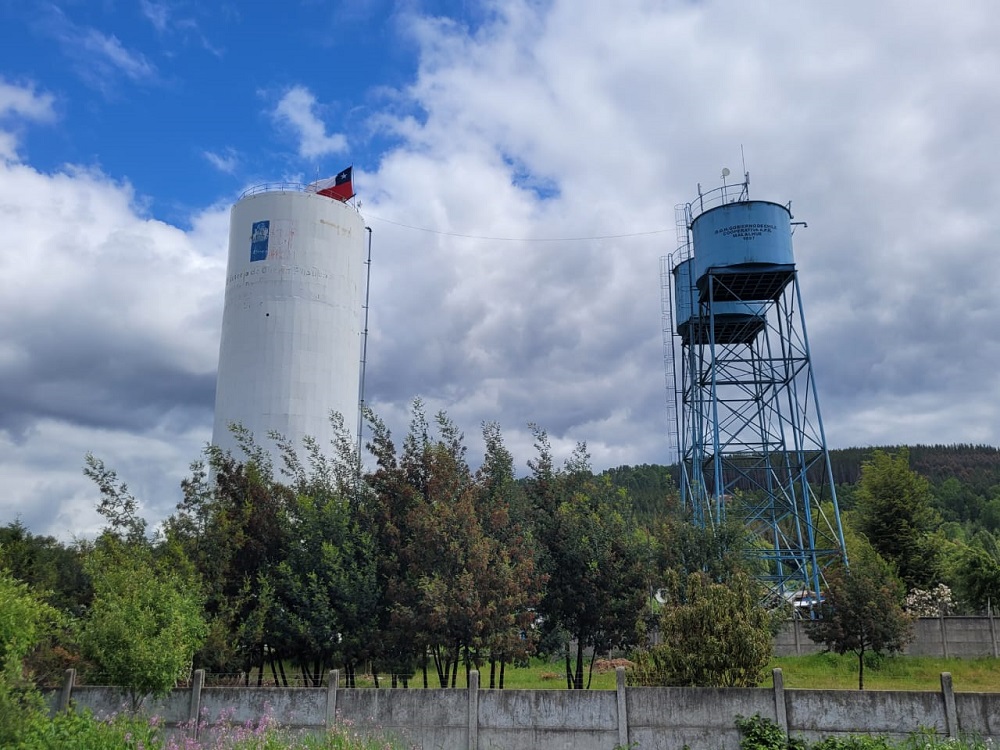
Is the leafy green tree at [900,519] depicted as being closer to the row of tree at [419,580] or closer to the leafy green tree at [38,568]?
the row of tree at [419,580]

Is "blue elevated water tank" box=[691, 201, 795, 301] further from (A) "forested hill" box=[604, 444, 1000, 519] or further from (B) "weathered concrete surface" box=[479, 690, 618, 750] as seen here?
(A) "forested hill" box=[604, 444, 1000, 519]

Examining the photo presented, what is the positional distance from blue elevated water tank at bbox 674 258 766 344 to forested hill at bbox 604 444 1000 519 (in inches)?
3167

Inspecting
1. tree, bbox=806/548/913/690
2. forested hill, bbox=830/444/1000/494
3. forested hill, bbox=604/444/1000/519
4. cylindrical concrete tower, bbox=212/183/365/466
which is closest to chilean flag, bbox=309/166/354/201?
cylindrical concrete tower, bbox=212/183/365/466

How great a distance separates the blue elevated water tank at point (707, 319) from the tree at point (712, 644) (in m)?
20.7

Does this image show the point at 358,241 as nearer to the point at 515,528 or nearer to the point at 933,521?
the point at 515,528

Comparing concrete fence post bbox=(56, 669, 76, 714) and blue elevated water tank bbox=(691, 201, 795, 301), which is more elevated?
blue elevated water tank bbox=(691, 201, 795, 301)

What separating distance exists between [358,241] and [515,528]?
24262 mm

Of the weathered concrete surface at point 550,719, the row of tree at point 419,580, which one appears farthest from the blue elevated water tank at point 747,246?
the weathered concrete surface at point 550,719

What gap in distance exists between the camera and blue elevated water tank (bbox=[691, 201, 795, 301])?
34.1m

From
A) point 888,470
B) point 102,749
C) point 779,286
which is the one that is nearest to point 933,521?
point 888,470

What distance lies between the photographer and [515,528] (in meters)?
20.3

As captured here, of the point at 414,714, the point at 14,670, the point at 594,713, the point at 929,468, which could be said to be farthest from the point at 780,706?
the point at 929,468

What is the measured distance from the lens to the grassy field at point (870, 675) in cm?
2412

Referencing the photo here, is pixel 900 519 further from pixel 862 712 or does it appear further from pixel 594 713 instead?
pixel 594 713
